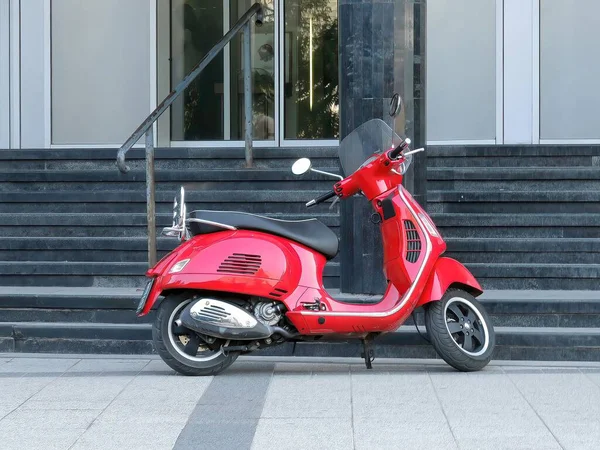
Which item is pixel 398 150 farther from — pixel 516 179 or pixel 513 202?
pixel 516 179

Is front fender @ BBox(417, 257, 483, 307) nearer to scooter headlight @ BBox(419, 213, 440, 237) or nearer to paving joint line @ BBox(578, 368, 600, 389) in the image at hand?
scooter headlight @ BBox(419, 213, 440, 237)

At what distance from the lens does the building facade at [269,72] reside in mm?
11164

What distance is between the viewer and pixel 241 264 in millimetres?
6430

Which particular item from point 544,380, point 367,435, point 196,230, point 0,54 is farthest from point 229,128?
point 367,435

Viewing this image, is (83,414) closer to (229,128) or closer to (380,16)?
(380,16)

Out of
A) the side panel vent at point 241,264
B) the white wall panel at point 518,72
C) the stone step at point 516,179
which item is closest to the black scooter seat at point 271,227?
the side panel vent at point 241,264

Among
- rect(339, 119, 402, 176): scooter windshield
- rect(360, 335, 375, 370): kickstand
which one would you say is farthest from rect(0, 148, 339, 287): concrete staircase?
rect(360, 335, 375, 370): kickstand

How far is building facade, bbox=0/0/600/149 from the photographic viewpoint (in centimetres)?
1116

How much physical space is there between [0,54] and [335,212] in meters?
4.59

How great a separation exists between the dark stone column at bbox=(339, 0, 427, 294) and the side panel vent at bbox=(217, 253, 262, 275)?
4.58 feet

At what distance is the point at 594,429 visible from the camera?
209 inches

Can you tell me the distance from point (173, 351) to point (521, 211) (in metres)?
3.64

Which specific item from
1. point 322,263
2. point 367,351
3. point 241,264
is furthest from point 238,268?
point 367,351

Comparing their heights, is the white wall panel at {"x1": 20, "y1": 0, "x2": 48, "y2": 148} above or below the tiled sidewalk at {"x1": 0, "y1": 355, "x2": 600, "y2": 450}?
above
